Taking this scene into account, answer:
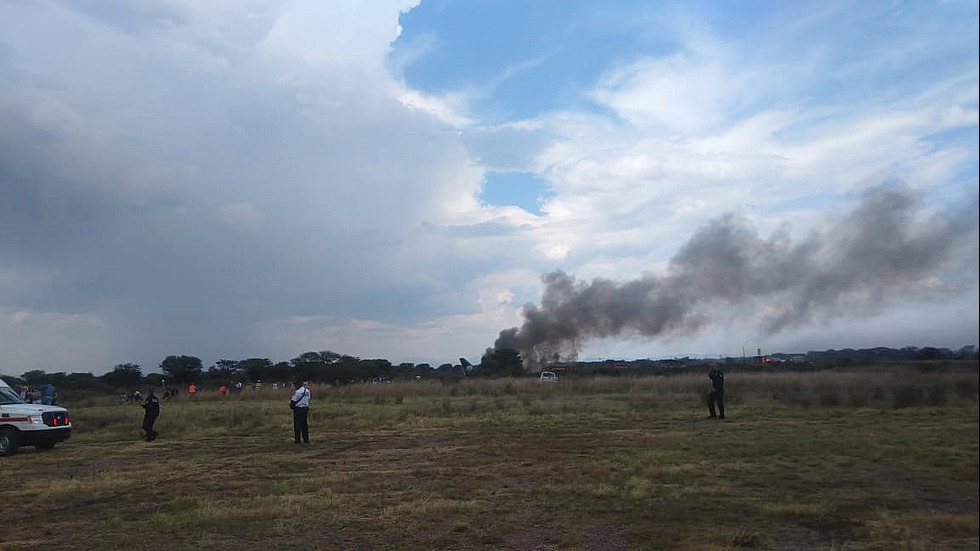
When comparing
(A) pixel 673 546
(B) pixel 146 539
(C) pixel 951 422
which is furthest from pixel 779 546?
(B) pixel 146 539

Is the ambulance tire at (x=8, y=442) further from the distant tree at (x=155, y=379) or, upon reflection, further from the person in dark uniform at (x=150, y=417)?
the distant tree at (x=155, y=379)

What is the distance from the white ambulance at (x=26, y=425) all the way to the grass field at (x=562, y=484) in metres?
0.42

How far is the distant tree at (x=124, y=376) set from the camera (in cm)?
7138

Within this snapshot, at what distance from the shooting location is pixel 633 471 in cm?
1254

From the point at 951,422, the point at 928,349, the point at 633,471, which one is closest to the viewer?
the point at 928,349

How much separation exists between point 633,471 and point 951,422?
34.1ft

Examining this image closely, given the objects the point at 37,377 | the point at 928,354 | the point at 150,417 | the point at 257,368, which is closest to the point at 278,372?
the point at 257,368

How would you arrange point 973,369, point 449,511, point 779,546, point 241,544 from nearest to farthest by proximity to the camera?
point 973,369
point 779,546
point 241,544
point 449,511

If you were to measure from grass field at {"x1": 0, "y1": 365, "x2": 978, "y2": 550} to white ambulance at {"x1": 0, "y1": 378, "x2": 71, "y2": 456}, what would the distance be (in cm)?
42

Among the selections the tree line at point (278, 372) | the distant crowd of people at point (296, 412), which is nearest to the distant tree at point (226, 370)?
the tree line at point (278, 372)

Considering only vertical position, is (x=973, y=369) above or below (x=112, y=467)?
above

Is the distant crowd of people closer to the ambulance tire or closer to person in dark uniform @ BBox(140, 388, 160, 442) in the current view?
person in dark uniform @ BBox(140, 388, 160, 442)

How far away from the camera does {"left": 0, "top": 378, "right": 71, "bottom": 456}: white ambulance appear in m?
18.0

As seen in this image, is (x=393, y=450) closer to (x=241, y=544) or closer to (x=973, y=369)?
(x=241, y=544)
